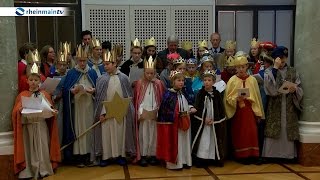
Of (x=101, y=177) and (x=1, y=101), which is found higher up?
(x=1, y=101)

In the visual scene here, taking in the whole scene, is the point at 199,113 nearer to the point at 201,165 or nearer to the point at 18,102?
the point at 201,165

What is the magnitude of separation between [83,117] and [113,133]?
0.42 m

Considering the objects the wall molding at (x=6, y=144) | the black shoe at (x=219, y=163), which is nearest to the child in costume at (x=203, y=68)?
the black shoe at (x=219, y=163)

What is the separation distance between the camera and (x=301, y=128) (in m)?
5.40

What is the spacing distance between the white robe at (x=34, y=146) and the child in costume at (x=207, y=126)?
70.2 inches

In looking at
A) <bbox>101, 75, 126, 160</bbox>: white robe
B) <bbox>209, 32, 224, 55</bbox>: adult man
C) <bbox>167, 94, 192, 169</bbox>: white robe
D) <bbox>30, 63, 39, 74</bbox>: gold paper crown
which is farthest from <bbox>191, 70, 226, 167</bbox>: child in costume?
<bbox>30, 63, 39, 74</bbox>: gold paper crown

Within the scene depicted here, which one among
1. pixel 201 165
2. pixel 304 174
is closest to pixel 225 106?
pixel 201 165

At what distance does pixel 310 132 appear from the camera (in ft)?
17.4

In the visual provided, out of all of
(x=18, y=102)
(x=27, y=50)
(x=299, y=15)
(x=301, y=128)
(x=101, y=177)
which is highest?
(x=299, y=15)

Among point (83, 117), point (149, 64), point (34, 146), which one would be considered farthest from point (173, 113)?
point (34, 146)

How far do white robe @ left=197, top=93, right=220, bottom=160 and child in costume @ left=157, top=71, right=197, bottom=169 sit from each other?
0.53 feet

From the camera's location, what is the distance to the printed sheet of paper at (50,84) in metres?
5.09

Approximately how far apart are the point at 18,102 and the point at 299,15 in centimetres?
354

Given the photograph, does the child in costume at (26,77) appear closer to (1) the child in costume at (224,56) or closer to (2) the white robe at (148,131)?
(2) the white robe at (148,131)
